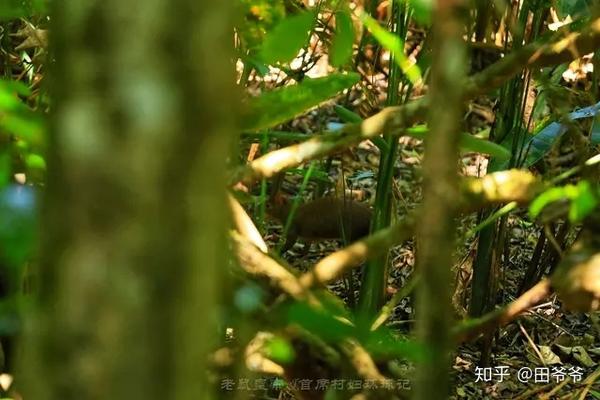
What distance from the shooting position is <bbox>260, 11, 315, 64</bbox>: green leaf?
1.14 meters

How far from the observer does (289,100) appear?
1323mm

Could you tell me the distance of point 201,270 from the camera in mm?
553

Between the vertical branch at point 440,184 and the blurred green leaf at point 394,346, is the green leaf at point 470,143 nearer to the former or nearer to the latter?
the blurred green leaf at point 394,346

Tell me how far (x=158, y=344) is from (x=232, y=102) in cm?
16

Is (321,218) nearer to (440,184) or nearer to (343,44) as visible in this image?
(343,44)

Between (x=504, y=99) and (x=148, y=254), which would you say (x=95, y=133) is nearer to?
(x=148, y=254)

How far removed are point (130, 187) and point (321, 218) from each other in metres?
3.50

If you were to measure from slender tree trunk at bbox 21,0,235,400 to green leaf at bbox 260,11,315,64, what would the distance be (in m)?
0.60

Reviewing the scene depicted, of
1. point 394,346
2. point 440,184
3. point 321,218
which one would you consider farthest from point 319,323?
point 321,218

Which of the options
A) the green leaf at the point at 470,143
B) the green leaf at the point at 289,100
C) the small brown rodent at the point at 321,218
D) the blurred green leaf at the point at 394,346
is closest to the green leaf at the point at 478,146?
the green leaf at the point at 470,143

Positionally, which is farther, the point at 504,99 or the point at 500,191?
the point at 504,99

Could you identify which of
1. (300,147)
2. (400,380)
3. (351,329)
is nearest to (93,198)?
(351,329)

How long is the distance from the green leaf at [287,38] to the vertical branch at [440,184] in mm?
489

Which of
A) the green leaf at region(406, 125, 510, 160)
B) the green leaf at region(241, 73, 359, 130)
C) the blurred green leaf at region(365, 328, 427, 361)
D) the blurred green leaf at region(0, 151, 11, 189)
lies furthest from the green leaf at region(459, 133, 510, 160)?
the blurred green leaf at region(0, 151, 11, 189)
